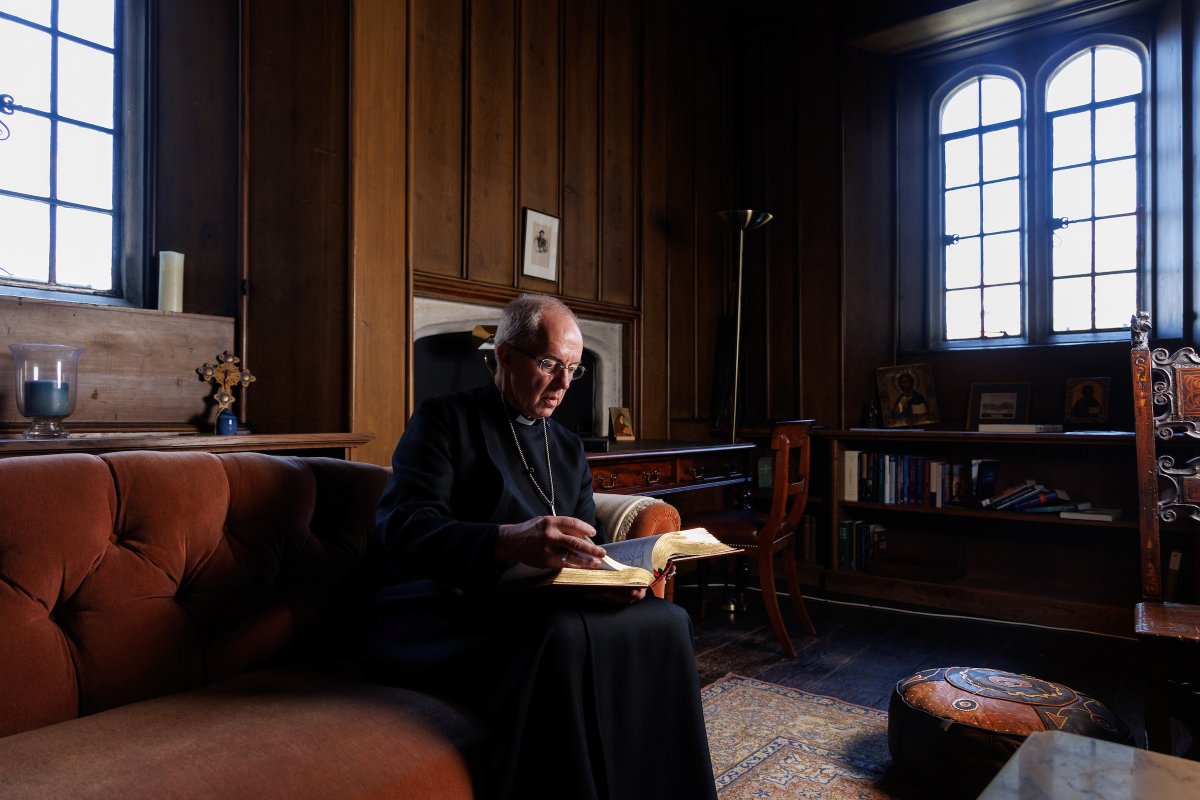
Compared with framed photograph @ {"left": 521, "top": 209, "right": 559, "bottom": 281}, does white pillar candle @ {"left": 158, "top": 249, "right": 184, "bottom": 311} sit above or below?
below

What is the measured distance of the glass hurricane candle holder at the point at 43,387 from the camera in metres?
2.21

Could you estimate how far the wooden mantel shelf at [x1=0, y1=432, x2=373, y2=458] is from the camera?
205 centimetres

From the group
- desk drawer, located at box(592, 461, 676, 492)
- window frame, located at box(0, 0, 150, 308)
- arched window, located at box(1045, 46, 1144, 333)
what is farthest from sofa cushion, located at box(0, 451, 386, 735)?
arched window, located at box(1045, 46, 1144, 333)

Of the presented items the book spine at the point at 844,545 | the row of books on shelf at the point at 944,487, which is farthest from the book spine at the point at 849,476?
the book spine at the point at 844,545

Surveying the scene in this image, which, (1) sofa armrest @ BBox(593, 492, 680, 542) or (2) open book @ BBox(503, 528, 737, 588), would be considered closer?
(2) open book @ BBox(503, 528, 737, 588)

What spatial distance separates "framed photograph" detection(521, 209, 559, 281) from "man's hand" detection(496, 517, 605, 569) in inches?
97.5

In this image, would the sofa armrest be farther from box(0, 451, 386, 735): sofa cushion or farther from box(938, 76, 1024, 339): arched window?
box(938, 76, 1024, 339): arched window

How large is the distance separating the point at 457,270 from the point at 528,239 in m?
0.48

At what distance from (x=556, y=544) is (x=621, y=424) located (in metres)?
2.73

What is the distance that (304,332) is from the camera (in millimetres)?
2855

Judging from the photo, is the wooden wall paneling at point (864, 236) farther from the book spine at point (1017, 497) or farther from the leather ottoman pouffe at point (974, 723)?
the leather ottoman pouffe at point (974, 723)

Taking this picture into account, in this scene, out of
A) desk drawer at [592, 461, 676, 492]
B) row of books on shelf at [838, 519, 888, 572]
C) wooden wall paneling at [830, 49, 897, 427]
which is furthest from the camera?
wooden wall paneling at [830, 49, 897, 427]

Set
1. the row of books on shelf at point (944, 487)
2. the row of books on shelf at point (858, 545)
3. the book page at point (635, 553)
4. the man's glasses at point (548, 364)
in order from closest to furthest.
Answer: the book page at point (635, 553) → the man's glasses at point (548, 364) → the row of books on shelf at point (944, 487) → the row of books on shelf at point (858, 545)

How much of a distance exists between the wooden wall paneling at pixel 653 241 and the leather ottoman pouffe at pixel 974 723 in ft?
8.04
